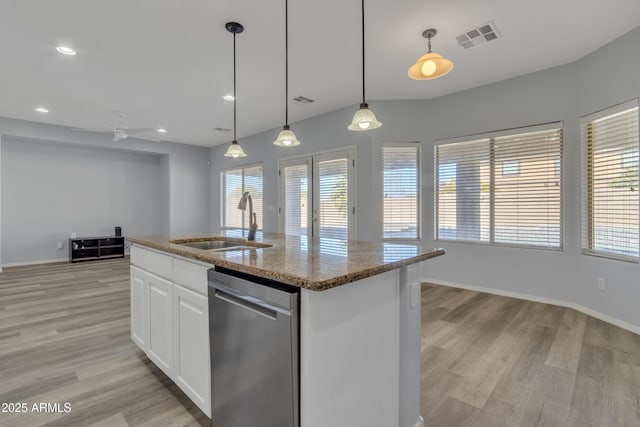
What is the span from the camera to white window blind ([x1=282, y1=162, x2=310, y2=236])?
18.5 ft

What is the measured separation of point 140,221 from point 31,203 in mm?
2059

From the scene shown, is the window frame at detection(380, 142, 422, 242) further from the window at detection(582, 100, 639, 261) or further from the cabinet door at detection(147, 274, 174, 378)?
the cabinet door at detection(147, 274, 174, 378)

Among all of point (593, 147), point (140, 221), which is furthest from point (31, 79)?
point (593, 147)

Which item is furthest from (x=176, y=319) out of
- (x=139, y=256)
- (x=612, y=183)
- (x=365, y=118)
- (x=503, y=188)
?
(x=612, y=183)

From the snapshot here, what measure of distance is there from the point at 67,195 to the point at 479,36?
8188mm

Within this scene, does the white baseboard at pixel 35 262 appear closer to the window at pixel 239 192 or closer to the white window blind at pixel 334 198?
the window at pixel 239 192

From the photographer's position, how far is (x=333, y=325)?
3.91 ft

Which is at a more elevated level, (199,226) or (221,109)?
(221,109)

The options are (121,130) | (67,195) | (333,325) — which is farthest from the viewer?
(67,195)

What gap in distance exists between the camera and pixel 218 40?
2959 mm

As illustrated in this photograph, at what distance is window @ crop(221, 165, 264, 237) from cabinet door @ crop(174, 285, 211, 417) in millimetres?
4731

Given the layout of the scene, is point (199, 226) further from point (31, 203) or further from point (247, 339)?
point (247, 339)

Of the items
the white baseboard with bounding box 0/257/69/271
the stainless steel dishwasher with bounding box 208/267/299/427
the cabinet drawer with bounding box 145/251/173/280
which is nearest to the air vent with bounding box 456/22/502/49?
the stainless steel dishwasher with bounding box 208/267/299/427

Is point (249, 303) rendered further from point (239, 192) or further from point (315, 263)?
point (239, 192)
